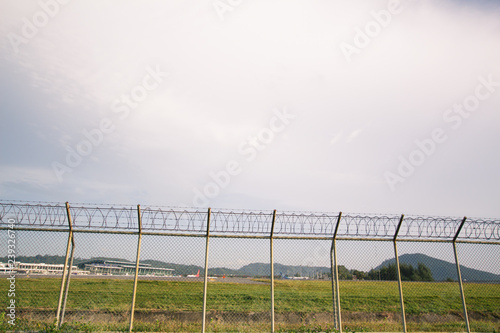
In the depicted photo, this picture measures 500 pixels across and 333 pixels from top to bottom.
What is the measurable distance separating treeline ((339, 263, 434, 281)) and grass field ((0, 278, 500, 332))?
163 centimetres

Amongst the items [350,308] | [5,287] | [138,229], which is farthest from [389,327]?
[5,287]

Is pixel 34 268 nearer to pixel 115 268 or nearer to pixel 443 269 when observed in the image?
pixel 115 268

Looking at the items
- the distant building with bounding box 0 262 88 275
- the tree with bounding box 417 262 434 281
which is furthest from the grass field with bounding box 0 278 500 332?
the tree with bounding box 417 262 434 281

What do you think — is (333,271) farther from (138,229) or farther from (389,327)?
(138,229)

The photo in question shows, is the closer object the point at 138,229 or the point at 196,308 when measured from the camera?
the point at 138,229

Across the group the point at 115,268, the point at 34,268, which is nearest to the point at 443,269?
the point at 115,268

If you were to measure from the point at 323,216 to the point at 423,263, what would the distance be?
4502mm

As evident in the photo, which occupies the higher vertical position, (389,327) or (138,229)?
(138,229)

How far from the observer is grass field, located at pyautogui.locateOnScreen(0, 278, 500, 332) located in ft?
37.6

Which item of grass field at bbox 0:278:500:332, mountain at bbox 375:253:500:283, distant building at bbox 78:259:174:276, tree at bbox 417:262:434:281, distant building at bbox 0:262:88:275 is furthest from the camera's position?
grass field at bbox 0:278:500:332

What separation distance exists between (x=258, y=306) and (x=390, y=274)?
8.22 m

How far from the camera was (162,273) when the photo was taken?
29.5 ft

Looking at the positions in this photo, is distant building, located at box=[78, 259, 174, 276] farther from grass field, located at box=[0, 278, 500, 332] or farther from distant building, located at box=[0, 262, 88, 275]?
grass field, located at box=[0, 278, 500, 332]

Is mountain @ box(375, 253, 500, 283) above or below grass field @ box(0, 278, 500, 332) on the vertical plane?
above
